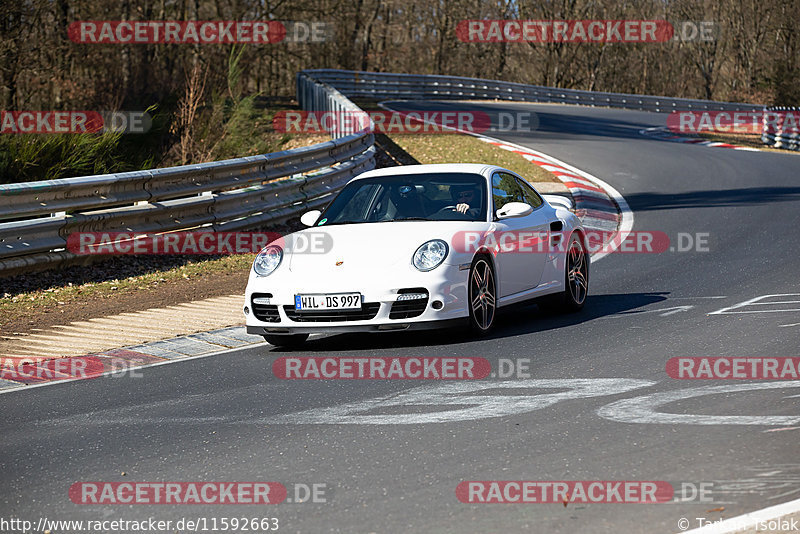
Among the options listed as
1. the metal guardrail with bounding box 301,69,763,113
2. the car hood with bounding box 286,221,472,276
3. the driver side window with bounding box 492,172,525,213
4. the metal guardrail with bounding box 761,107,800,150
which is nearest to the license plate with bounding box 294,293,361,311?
the car hood with bounding box 286,221,472,276

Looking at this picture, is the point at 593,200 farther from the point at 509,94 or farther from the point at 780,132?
the point at 509,94

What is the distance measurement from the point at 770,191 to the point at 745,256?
847 centimetres

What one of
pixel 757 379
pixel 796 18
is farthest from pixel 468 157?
→ pixel 796 18

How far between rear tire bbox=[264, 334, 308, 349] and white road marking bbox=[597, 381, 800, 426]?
3322mm

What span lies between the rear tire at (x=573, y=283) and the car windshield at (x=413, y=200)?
1213mm

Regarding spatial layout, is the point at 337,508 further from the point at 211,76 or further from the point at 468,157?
the point at 211,76

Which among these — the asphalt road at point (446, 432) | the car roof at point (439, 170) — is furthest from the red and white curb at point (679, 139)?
the car roof at point (439, 170)

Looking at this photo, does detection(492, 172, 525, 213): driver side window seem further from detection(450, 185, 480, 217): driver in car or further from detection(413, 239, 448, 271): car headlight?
detection(413, 239, 448, 271): car headlight

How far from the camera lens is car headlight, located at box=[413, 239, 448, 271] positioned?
8492mm

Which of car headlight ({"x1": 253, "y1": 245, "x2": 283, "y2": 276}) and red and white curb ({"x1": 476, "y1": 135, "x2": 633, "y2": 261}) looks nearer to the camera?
car headlight ({"x1": 253, "y1": 245, "x2": 283, "y2": 276})

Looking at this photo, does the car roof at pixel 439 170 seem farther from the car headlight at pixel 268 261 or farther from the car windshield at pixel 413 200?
the car headlight at pixel 268 261

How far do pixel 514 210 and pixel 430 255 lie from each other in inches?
42.9

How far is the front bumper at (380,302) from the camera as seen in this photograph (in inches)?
330

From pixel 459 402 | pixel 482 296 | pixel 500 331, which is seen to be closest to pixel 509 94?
pixel 500 331
